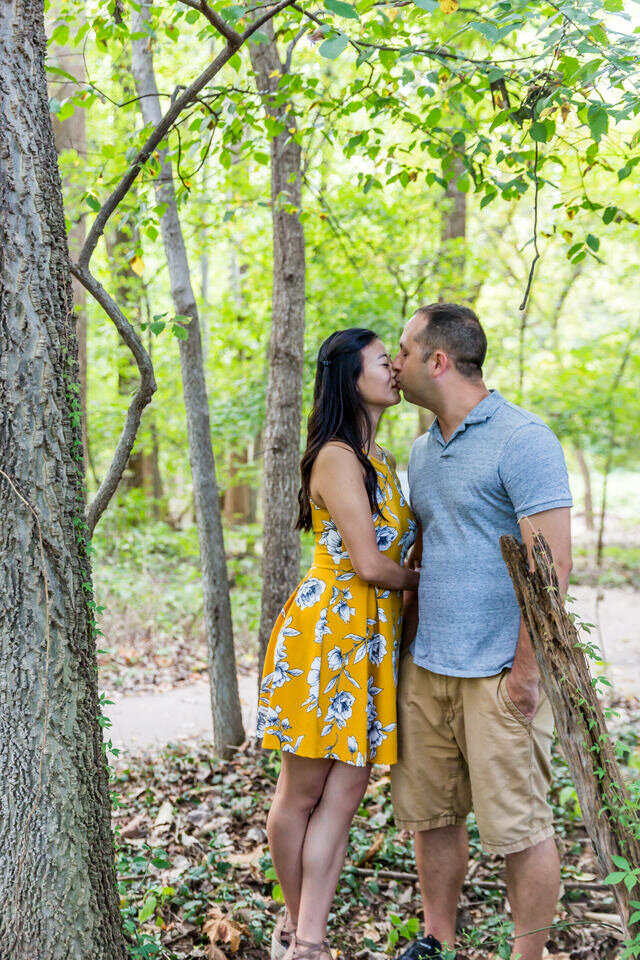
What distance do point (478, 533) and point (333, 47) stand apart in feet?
5.21

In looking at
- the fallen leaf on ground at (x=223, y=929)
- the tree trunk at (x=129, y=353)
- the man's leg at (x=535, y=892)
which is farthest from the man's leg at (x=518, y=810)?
the tree trunk at (x=129, y=353)

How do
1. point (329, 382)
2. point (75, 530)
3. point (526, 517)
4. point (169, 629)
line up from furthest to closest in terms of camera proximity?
point (169, 629), point (329, 382), point (526, 517), point (75, 530)

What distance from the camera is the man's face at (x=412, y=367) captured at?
2.76m

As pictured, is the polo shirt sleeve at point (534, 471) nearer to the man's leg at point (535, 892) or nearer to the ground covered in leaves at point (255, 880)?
the ground covered in leaves at point (255, 880)

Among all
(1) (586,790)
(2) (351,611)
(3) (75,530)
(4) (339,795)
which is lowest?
(4) (339,795)

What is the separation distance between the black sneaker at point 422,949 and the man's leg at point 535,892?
0.34 metres

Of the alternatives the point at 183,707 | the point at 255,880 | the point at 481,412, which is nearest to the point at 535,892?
the point at 255,880

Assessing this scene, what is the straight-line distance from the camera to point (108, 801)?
2.27 metres

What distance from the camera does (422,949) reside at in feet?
8.91

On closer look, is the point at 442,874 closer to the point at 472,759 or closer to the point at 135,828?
the point at 472,759

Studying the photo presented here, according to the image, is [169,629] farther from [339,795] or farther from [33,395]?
[33,395]

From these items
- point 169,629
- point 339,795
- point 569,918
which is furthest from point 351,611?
point 169,629

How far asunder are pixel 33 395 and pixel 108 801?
4.01 feet

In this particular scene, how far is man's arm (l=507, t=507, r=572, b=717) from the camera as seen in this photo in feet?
7.82
